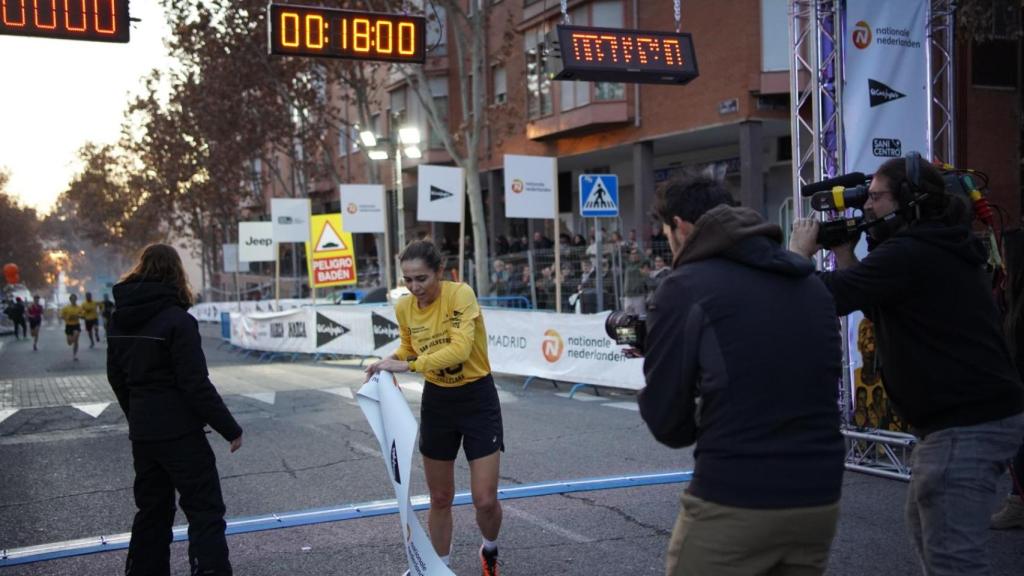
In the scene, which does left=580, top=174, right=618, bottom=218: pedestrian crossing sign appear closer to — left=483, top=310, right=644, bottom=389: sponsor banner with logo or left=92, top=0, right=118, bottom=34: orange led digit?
left=483, top=310, right=644, bottom=389: sponsor banner with logo

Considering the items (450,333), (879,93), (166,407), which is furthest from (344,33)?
(166,407)

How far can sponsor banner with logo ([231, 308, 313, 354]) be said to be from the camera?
21.5 meters

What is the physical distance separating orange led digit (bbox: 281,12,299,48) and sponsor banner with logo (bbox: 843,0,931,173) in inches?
237

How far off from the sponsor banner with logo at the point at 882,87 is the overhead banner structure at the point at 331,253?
613 inches

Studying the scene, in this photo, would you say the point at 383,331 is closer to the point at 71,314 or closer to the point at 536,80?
the point at 71,314

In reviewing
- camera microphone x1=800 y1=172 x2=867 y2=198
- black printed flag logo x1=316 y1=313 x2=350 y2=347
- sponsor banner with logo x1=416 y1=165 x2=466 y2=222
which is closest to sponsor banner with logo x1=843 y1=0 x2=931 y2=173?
camera microphone x1=800 y1=172 x2=867 y2=198

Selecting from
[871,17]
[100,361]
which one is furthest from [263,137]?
[871,17]

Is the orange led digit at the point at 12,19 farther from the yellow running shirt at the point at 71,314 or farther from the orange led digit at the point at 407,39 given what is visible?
the yellow running shirt at the point at 71,314

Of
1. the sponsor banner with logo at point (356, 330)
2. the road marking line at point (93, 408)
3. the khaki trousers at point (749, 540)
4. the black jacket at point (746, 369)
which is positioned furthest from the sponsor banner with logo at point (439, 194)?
the khaki trousers at point (749, 540)

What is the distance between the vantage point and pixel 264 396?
1379 cm

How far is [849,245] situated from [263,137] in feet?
109

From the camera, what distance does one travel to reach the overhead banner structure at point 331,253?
854 inches

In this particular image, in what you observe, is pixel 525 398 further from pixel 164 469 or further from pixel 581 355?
pixel 164 469

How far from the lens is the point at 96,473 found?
8391 millimetres
